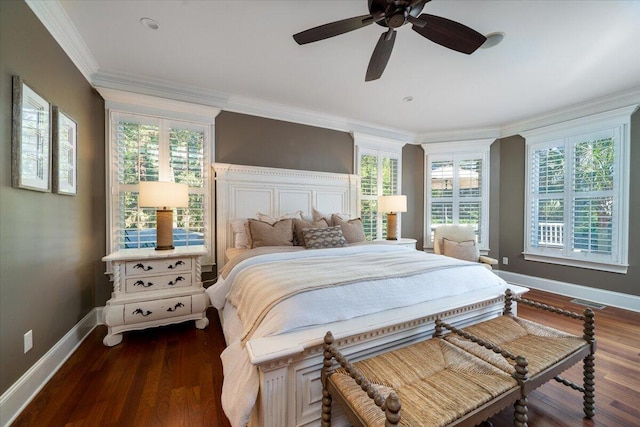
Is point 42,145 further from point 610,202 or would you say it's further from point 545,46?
point 610,202

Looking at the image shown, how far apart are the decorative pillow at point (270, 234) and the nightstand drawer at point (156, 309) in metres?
0.85

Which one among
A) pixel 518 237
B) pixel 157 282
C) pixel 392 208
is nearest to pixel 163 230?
pixel 157 282

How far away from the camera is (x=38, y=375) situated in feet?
5.73

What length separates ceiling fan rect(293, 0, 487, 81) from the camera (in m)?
1.54

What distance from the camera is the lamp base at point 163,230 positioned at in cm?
269

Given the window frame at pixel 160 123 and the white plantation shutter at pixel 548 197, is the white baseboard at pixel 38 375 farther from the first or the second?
the white plantation shutter at pixel 548 197

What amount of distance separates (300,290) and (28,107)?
2.12 m

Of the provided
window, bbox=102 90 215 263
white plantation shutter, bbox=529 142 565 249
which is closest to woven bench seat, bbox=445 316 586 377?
window, bbox=102 90 215 263

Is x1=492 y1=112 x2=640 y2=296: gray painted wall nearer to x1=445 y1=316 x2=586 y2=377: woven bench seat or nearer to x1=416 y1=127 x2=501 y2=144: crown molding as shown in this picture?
x1=416 y1=127 x2=501 y2=144: crown molding

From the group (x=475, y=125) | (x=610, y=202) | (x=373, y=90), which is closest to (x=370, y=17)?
(x=373, y=90)

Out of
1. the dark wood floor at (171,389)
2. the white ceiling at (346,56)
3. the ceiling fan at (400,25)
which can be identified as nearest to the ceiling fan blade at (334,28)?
A: the ceiling fan at (400,25)

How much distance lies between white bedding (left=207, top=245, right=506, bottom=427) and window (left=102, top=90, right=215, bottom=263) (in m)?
1.25

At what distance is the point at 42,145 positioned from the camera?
184 centimetres

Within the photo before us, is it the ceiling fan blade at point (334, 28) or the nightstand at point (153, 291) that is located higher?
the ceiling fan blade at point (334, 28)
